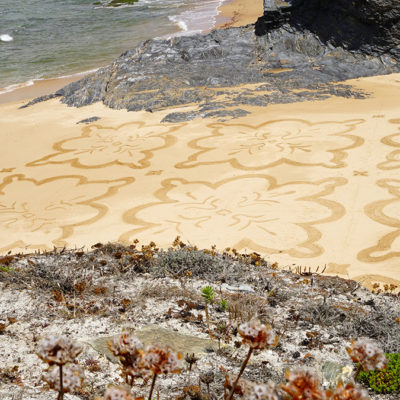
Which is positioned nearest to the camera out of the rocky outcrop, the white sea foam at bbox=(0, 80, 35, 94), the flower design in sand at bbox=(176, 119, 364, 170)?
the flower design in sand at bbox=(176, 119, 364, 170)

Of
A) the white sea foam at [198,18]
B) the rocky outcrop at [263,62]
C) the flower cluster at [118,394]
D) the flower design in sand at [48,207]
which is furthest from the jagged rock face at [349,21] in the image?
the flower cluster at [118,394]

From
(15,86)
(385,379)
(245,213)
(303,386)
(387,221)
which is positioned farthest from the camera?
(15,86)

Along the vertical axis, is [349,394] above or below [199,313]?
above

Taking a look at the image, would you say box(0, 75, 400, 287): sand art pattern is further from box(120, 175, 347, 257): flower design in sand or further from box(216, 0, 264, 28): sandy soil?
box(216, 0, 264, 28): sandy soil

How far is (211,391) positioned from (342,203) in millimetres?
3204

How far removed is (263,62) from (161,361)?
9583mm

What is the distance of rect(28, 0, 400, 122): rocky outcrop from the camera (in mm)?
8773

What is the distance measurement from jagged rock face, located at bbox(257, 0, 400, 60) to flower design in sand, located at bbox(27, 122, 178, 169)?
14.6 ft

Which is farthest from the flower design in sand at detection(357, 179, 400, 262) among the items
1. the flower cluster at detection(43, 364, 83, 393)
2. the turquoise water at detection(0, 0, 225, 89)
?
the turquoise water at detection(0, 0, 225, 89)

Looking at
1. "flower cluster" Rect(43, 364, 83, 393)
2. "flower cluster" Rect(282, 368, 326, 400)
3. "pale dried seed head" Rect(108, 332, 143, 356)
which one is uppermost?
"pale dried seed head" Rect(108, 332, 143, 356)

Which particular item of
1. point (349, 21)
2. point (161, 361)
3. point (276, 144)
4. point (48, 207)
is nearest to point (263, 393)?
point (161, 361)

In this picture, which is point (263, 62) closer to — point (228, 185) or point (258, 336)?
point (228, 185)

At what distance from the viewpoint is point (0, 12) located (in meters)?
28.6

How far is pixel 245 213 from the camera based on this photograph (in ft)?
16.5
